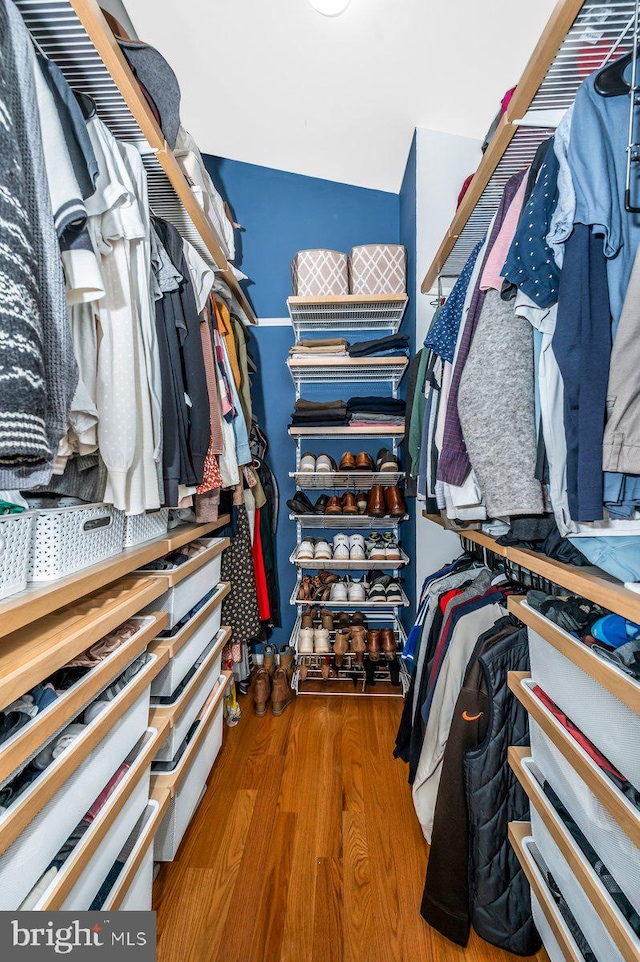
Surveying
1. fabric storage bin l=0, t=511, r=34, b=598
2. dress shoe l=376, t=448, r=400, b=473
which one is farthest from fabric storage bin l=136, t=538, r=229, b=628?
dress shoe l=376, t=448, r=400, b=473

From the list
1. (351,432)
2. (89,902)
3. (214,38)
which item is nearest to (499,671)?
(89,902)

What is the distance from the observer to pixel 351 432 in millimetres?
2311

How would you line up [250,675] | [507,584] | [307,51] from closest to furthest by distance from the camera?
[507,584] < [307,51] < [250,675]

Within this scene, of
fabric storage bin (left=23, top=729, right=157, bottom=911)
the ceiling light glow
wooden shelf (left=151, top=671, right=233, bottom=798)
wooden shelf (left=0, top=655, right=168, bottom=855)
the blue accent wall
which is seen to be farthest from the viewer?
the blue accent wall

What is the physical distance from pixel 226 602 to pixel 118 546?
1222 mm

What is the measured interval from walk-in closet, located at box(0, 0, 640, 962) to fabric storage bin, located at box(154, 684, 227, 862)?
0.06 ft

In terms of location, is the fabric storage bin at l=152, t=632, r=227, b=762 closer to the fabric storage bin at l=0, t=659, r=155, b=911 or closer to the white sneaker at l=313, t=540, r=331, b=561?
the fabric storage bin at l=0, t=659, r=155, b=911

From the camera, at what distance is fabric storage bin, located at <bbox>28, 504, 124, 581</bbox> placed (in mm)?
824

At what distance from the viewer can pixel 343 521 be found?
2545 millimetres

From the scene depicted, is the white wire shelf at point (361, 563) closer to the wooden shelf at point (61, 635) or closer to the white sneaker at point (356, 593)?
the white sneaker at point (356, 593)

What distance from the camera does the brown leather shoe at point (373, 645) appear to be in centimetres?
228

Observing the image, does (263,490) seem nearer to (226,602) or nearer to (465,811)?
(226,602)

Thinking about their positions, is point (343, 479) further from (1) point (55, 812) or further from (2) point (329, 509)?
(1) point (55, 812)

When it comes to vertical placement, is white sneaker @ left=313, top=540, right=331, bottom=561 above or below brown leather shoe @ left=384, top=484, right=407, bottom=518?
below
